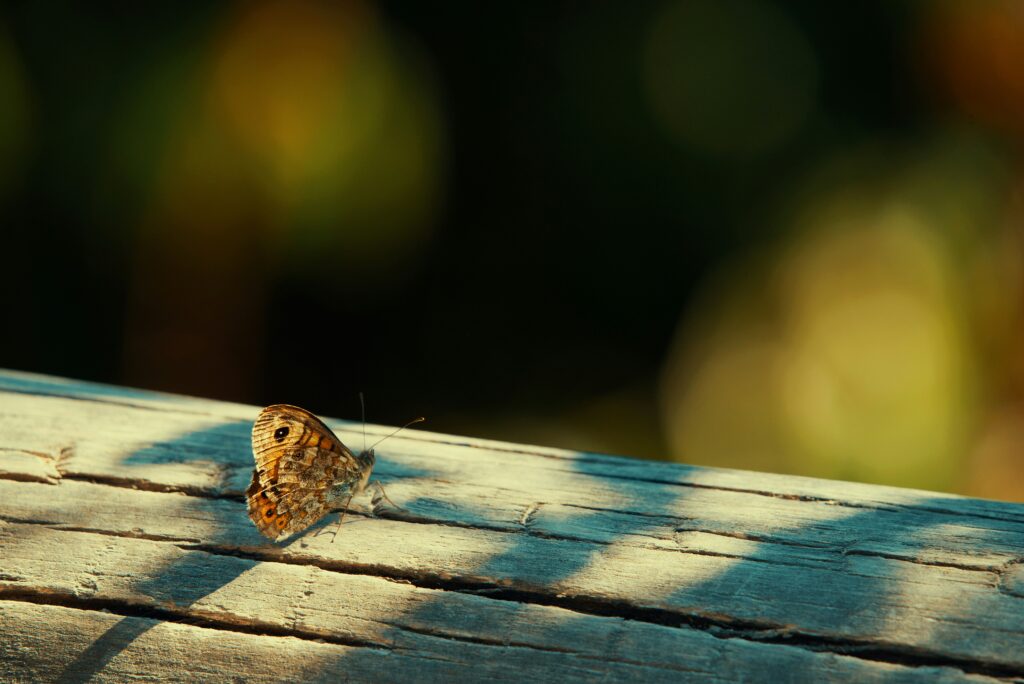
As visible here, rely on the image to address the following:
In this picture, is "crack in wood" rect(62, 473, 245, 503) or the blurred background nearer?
"crack in wood" rect(62, 473, 245, 503)

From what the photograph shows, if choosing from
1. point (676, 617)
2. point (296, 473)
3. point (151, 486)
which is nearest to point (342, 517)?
point (296, 473)

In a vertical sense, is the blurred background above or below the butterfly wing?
above

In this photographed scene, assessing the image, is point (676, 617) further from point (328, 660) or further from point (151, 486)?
point (151, 486)

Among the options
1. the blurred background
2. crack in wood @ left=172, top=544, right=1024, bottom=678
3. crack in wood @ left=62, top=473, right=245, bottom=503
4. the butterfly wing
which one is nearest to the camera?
crack in wood @ left=172, top=544, right=1024, bottom=678

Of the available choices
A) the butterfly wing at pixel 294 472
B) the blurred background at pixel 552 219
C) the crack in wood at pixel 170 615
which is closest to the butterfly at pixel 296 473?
the butterfly wing at pixel 294 472

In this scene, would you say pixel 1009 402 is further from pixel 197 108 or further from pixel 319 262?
pixel 197 108

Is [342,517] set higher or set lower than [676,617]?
higher

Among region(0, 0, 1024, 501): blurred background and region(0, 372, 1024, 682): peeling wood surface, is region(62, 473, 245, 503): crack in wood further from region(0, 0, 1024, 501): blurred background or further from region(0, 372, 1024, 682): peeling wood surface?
region(0, 0, 1024, 501): blurred background

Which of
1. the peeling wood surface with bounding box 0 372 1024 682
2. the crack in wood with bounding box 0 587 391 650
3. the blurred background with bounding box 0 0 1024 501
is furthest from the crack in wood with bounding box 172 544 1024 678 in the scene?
the blurred background with bounding box 0 0 1024 501
